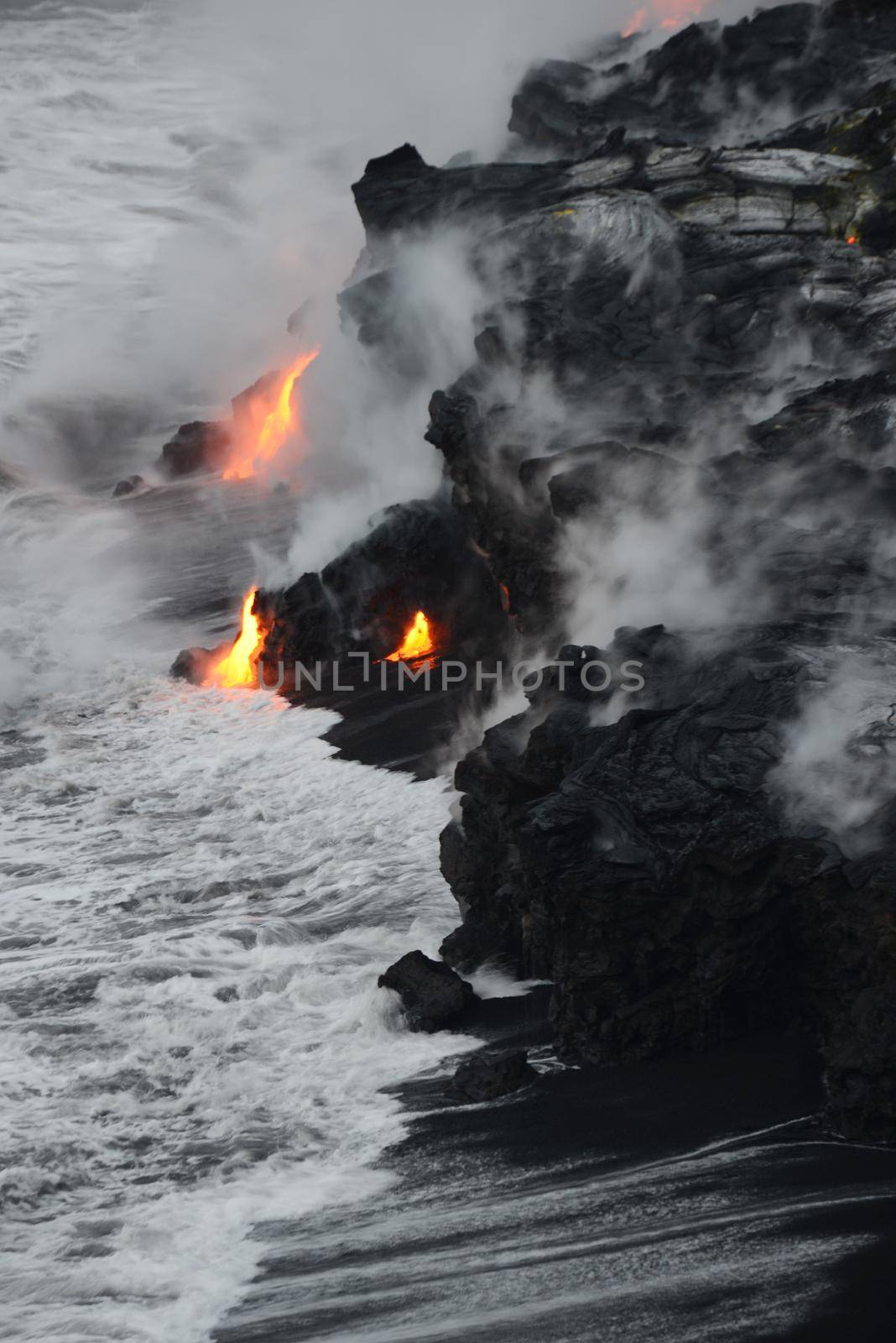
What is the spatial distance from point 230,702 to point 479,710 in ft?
17.5

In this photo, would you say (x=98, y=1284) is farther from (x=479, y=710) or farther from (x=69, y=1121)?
(x=479, y=710)

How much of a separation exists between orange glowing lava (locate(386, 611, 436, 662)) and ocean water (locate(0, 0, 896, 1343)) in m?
1.69

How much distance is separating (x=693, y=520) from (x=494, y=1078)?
24.6ft

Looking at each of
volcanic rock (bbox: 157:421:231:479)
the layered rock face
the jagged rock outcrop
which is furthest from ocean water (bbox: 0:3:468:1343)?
volcanic rock (bbox: 157:421:231:479)

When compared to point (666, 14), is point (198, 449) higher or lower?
lower

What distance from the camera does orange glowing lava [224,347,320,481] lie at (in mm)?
38375

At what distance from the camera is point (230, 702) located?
72.6 ft

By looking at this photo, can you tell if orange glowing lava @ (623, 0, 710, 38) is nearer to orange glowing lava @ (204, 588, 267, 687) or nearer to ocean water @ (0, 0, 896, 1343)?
ocean water @ (0, 0, 896, 1343)

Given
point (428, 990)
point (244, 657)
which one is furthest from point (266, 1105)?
point (244, 657)

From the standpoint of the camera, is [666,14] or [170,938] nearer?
[170,938]

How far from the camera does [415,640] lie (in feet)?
70.8

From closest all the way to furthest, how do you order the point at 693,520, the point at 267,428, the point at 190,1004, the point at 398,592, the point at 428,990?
the point at 428,990 < the point at 190,1004 < the point at 693,520 < the point at 398,592 < the point at 267,428

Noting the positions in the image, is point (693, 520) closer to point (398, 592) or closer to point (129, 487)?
point (398, 592)

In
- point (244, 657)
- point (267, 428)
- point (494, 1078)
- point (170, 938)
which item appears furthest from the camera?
point (267, 428)
